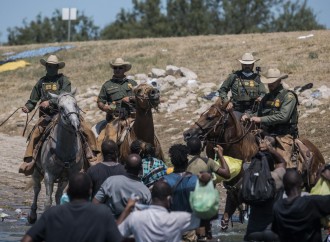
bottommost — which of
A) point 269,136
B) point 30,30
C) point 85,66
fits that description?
point 30,30

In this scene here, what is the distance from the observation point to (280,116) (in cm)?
1464

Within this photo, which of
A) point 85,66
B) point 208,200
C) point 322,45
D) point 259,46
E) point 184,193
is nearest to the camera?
point 208,200

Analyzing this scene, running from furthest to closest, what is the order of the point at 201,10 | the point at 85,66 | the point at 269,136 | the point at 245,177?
the point at 201,10, the point at 85,66, the point at 269,136, the point at 245,177

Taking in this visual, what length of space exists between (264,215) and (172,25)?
7757 cm

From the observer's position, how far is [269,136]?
575 inches

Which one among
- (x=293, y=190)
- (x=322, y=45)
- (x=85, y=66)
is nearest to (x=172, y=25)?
(x=85, y=66)

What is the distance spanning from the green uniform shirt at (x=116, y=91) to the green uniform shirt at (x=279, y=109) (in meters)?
2.82

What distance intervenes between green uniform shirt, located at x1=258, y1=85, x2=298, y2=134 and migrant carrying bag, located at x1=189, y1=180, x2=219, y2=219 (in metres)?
5.82

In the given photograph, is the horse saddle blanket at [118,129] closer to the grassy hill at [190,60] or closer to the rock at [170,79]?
the grassy hill at [190,60]

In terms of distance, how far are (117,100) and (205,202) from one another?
27.5 ft

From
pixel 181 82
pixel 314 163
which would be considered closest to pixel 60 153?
pixel 314 163

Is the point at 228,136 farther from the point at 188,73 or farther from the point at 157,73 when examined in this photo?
the point at 157,73

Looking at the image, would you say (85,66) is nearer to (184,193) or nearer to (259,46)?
(259,46)

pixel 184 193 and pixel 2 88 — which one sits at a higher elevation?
pixel 184 193
